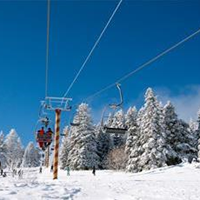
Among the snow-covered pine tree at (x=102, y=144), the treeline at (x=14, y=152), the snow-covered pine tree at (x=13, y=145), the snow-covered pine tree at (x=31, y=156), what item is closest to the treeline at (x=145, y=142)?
the snow-covered pine tree at (x=102, y=144)

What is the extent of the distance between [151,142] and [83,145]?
14.9m

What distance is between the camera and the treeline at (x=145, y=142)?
46.0 meters

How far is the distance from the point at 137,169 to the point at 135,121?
9423 millimetres

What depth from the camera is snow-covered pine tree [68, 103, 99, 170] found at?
2212 inches

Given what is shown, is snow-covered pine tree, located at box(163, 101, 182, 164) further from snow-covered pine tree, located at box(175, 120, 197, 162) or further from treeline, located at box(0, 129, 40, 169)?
treeline, located at box(0, 129, 40, 169)

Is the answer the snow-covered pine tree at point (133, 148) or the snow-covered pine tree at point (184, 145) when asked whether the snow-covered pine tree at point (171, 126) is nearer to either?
the snow-covered pine tree at point (184, 145)

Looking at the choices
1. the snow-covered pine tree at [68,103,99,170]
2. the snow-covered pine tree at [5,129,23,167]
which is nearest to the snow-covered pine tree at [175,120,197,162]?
the snow-covered pine tree at [68,103,99,170]

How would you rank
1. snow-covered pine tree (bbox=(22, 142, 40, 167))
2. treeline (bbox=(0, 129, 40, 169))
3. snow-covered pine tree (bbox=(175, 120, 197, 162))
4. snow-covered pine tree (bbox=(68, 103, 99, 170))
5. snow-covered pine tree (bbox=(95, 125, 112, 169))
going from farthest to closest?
1. snow-covered pine tree (bbox=(22, 142, 40, 167))
2. treeline (bbox=(0, 129, 40, 169))
3. snow-covered pine tree (bbox=(95, 125, 112, 169))
4. snow-covered pine tree (bbox=(68, 103, 99, 170))
5. snow-covered pine tree (bbox=(175, 120, 197, 162))

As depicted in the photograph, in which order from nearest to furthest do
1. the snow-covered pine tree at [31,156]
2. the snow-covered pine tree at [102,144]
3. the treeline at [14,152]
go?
1. the snow-covered pine tree at [102,144]
2. the treeline at [14,152]
3. the snow-covered pine tree at [31,156]

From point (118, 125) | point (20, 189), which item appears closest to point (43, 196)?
point (20, 189)

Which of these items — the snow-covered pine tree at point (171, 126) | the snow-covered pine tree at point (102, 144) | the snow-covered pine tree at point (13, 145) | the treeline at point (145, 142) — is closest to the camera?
the treeline at point (145, 142)

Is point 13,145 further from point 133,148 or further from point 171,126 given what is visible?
point 171,126

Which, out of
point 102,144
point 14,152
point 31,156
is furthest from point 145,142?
point 31,156

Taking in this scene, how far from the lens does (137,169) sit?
161ft
